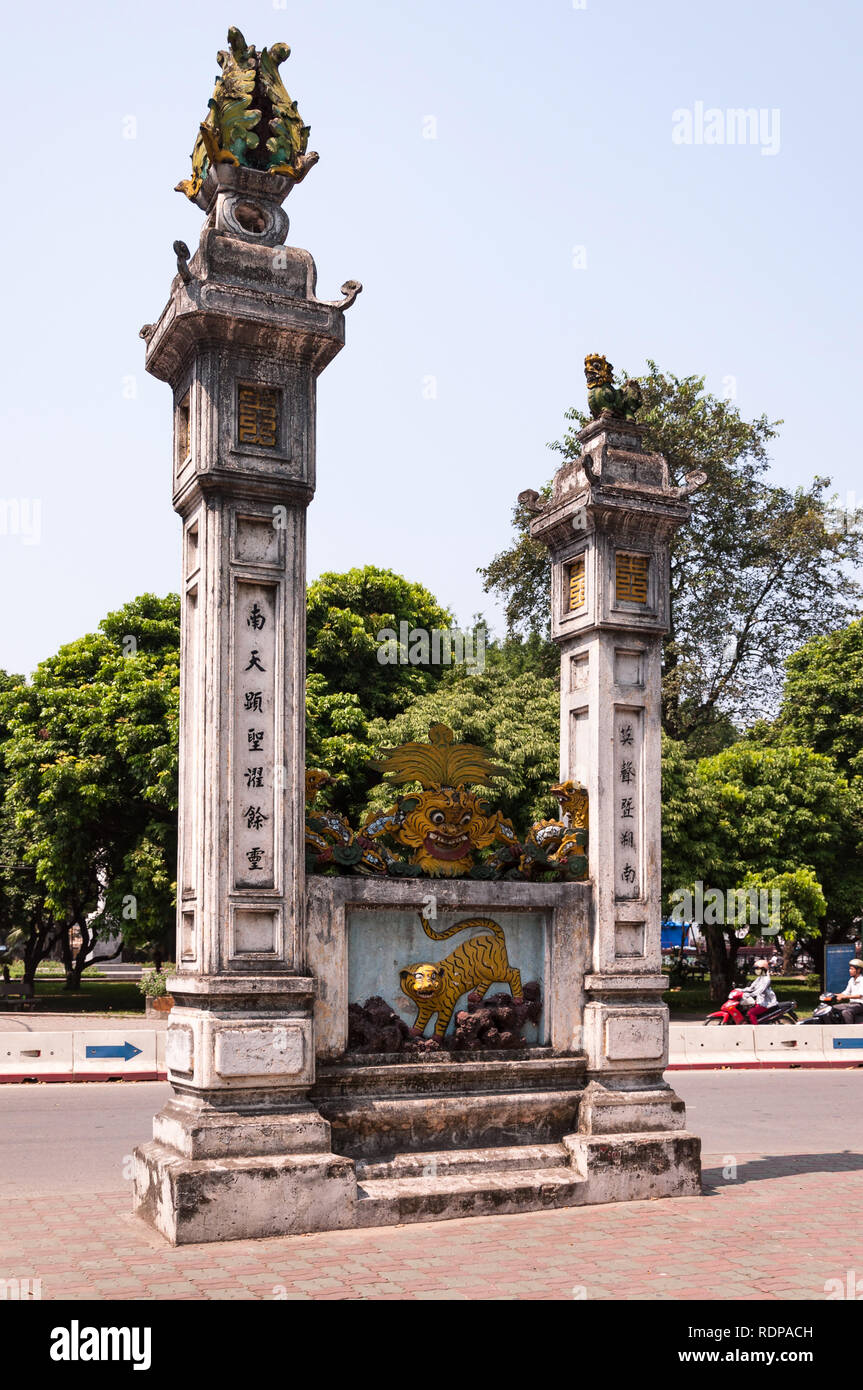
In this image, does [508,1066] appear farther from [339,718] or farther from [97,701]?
[97,701]

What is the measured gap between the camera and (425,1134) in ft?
27.3

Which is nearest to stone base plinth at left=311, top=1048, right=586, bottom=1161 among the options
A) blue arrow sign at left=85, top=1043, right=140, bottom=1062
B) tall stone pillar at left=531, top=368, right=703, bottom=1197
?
tall stone pillar at left=531, top=368, right=703, bottom=1197

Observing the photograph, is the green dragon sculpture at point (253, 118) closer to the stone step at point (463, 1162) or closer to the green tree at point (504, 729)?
the stone step at point (463, 1162)

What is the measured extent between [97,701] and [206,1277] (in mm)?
21106

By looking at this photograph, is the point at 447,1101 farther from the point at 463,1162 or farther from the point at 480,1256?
the point at 480,1256

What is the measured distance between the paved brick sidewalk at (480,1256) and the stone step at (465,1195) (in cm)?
10

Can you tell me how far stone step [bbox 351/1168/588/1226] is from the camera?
25.3 feet

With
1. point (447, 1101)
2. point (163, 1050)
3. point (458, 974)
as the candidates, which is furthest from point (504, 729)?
point (447, 1101)

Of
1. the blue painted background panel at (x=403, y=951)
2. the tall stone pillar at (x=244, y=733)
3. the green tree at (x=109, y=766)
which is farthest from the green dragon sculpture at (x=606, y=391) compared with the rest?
the green tree at (x=109, y=766)

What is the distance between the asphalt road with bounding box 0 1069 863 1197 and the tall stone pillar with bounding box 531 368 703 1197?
173 centimetres

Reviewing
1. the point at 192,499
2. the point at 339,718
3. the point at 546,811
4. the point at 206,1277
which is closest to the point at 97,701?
the point at 339,718

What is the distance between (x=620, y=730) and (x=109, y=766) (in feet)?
58.7

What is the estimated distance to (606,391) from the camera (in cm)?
983

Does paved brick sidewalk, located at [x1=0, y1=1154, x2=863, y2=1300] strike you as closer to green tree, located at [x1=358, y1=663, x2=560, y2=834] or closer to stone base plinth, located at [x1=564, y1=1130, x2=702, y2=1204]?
stone base plinth, located at [x1=564, y1=1130, x2=702, y2=1204]
